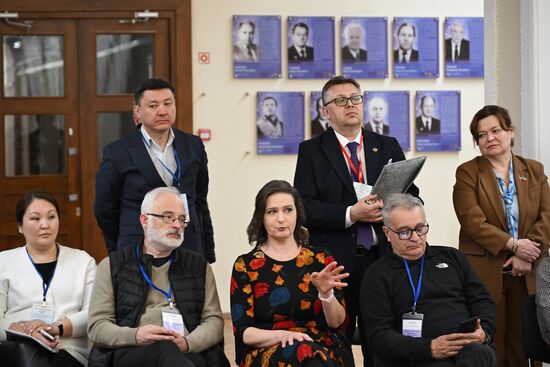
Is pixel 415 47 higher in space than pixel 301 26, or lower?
lower

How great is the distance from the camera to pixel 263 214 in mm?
3889

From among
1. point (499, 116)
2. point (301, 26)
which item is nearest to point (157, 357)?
point (499, 116)

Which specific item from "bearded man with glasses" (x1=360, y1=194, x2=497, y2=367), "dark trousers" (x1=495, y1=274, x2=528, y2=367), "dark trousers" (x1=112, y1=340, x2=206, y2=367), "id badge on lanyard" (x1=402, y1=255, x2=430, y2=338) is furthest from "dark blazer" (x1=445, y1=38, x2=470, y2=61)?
"dark trousers" (x1=112, y1=340, x2=206, y2=367)

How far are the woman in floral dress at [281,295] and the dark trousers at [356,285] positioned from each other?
293 millimetres

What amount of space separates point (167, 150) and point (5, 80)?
3661 millimetres

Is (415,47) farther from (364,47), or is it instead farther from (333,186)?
(333,186)

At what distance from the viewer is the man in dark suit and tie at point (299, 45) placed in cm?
764

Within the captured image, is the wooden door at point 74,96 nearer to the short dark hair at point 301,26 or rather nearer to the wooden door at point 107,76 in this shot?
the wooden door at point 107,76

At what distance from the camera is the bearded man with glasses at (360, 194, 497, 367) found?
361 centimetres

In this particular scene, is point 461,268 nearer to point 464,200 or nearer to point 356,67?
point 464,200

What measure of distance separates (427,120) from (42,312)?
4812 mm

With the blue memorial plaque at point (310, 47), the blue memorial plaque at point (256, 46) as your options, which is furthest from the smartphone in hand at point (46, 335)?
the blue memorial plaque at point (310, 47)

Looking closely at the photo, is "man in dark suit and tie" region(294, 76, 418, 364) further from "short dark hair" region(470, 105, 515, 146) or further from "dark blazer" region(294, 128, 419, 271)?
"short dark hair" region(470, 105, 515, 146)

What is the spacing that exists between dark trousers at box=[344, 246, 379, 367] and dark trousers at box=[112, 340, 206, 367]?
842 millimetres
